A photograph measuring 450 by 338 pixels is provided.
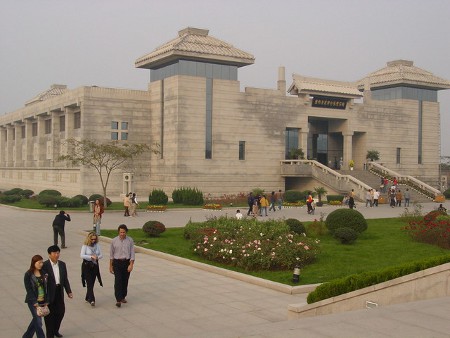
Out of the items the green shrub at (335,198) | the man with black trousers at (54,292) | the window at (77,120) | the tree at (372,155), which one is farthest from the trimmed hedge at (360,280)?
the tree at (372,155)

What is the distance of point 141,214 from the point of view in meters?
35.3

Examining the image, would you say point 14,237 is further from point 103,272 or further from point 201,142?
point 201,142

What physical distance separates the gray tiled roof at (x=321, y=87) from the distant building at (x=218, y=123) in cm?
11

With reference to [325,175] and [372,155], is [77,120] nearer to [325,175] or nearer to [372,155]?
[325,175]

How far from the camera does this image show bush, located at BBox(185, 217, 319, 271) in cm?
1650

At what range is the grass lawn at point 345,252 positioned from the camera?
15.9 metres

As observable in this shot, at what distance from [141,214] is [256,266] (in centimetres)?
1984

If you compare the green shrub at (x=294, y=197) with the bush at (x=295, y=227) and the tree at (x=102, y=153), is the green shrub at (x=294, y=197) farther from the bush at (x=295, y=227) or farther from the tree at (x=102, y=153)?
the bush at (x=295, y=227)

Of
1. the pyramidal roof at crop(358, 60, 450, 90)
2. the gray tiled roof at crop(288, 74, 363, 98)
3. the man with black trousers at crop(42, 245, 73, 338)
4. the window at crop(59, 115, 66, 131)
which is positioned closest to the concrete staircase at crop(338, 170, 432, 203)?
the gray tiled roof at crop(288, 74, 363, 98)

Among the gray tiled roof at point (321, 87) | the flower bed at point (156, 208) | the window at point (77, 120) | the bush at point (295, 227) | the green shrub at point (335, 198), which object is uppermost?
the gray tiled roof at point (321, 87)

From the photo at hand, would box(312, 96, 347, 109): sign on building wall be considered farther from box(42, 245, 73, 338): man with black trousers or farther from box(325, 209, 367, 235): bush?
box(42, 245, 73, 338): man with black trousers

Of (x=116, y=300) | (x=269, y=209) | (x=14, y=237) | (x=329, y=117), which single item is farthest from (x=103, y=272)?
(x=329, y=117)

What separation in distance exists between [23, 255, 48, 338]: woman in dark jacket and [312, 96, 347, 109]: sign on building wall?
4763cm

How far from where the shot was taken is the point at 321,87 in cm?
5434
